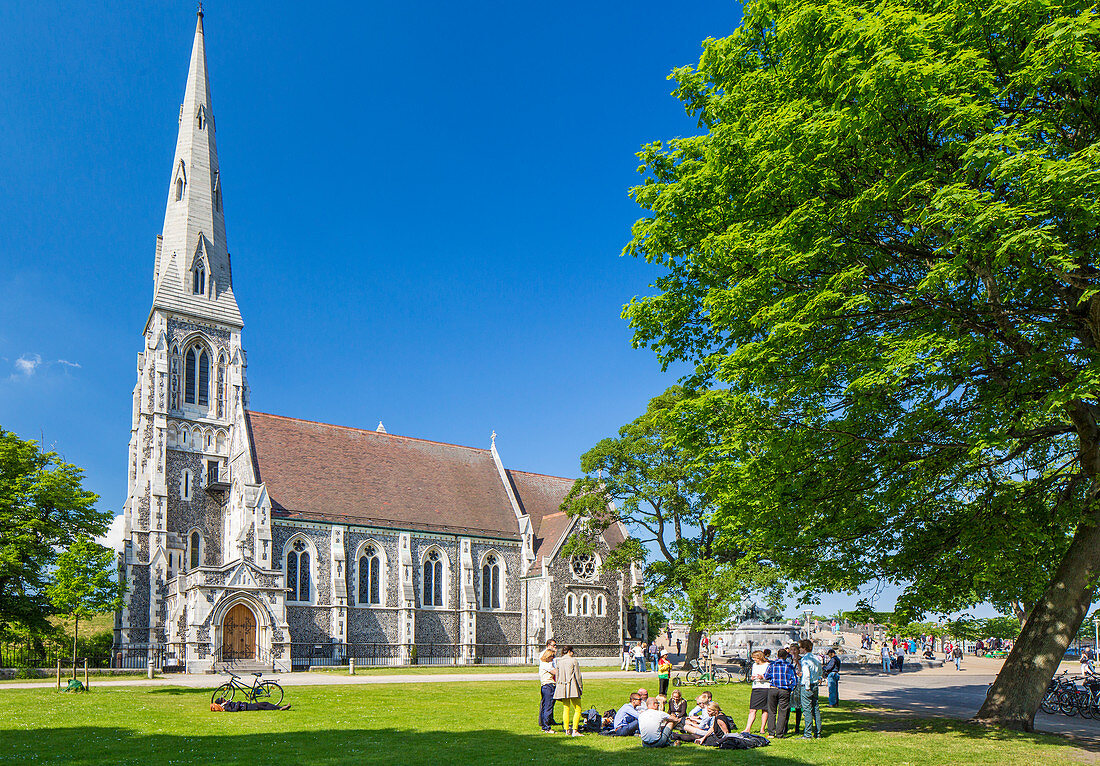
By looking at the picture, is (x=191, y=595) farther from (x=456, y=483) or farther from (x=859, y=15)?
(x=859, y=15)

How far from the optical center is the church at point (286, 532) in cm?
3706

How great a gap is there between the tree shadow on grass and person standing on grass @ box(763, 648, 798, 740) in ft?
4.16

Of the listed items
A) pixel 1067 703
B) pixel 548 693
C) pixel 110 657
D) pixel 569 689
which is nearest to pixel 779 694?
pixel 569 689

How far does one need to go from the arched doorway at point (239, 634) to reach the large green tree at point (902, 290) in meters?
28.0

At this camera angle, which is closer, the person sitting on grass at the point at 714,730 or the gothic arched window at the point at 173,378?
the person sitting on grass at the point at 714,730

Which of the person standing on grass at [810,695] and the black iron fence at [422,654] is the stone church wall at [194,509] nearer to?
the black iron fence at [422,654]

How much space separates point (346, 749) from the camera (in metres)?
12.0

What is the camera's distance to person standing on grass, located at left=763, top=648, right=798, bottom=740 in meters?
13.8

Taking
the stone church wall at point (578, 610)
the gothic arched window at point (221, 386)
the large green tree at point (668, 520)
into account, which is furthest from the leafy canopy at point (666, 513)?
the gothic arched window at point (221, 386)

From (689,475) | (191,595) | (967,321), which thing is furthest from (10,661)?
(967,321)

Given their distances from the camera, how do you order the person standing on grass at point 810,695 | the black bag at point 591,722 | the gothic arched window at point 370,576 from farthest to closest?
the gothic arched window at point 370,576 < the black bag at point 591,722 < the person standing on grass at point 810,695

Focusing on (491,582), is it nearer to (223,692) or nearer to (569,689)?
(223,692)

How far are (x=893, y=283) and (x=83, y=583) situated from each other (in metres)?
23.5

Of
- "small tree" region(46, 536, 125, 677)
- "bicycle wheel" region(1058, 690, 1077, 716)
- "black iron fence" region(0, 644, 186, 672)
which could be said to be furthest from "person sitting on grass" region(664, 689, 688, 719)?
"black iron fence" region(0, 644, 186, 672)
